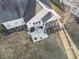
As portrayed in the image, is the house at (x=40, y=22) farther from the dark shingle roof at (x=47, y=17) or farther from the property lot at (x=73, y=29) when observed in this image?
the property lot at (x=73, y=29)

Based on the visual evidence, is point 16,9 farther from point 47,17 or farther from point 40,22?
point 47,17

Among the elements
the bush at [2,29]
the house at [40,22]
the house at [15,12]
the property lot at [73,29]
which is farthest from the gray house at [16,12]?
the property lot at [73,29]

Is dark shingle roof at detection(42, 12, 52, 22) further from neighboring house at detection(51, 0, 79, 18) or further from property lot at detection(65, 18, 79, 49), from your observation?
neighboring house at detection(51, 0, 79, 18)

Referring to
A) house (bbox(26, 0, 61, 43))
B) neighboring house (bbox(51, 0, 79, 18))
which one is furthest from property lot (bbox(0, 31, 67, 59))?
neighboring house (bbox(51, 0, 79, 18))

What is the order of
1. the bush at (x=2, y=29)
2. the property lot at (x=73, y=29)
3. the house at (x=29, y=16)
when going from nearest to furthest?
the property lot at (x=73, y=29) < the house at (x=29, y=16) < the bush at (x=2, y=29)

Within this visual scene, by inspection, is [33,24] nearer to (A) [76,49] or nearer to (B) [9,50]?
(B) [9,50]

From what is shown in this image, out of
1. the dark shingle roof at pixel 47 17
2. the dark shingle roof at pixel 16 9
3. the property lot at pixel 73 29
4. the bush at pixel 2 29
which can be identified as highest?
the dark shingle roof at pixel 16 9

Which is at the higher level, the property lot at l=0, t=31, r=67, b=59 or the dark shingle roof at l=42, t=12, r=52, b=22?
the dark shingle roof at l=42, t=12, r=52, b=22

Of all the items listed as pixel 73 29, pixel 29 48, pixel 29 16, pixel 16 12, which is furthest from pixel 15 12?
pixel 73 29
